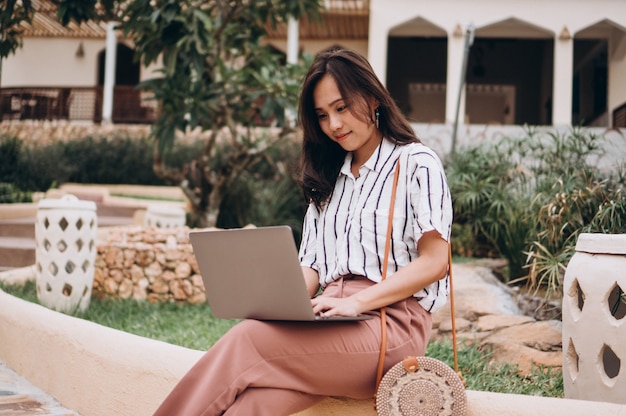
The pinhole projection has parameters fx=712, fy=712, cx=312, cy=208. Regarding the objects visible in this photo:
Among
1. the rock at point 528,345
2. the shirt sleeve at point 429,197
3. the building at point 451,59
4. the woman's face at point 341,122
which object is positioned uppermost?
the building at point 451,59

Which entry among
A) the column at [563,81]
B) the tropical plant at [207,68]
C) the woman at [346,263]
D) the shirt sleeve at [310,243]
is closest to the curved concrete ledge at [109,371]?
the woman at [346,263]

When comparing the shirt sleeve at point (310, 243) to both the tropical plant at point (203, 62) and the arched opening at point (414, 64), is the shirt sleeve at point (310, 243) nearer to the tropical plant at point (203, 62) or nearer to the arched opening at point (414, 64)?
the tropical plant at point (203, 62)

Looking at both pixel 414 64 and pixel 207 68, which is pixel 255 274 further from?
pixel 414 64

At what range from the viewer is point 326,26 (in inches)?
635

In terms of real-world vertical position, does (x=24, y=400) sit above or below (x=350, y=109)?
below

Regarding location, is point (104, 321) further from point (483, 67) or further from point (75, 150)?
point (483, 67)

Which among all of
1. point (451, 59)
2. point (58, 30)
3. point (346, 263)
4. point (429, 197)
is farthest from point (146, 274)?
point (58, 30)

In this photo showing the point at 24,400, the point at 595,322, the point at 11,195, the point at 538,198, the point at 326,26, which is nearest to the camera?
the point at 595,322

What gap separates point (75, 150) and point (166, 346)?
1119 cm

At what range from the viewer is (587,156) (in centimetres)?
565

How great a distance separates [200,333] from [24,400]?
115 centimetres

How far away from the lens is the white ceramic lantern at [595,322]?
2350mm

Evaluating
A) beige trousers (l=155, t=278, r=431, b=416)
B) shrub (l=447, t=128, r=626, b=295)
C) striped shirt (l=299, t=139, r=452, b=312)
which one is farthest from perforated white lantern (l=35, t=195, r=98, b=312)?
beige trousers (l=155, t=278, r=431, b=416)

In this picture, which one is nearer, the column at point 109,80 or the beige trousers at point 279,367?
the beige trousers at point 279,367
